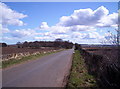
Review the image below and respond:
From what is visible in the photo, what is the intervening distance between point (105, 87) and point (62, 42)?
517 feet

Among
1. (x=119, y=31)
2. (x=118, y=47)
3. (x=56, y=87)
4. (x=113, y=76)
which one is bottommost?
(x=56, y=87)

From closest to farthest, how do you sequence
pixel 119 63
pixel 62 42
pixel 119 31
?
pixel 119 31, pixel 119 63, pixel 62 42

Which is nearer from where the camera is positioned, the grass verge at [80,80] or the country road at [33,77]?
the grass verge at [80,80]

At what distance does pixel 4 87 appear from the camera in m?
8.69

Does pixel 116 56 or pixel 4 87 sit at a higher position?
pixel 116 56

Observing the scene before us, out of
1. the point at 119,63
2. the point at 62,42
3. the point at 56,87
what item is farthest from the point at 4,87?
the point at 62,42

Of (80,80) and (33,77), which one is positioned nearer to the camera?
(80,80)

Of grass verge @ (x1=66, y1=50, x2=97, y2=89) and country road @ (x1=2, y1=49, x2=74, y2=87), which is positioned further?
country road @ (x1=2, y1=49, x2=74, y2=87)

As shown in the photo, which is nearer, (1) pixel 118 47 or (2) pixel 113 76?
Result: (1) pixel 118 47

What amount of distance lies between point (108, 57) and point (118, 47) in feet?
7.34

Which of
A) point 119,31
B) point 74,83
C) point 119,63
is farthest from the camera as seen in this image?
point 74,83

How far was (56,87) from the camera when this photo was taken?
8867mm

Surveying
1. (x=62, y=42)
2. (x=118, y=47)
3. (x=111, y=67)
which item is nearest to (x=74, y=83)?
(x=111, y=67)

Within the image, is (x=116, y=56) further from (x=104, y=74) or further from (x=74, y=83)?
(x=74, y=83)
